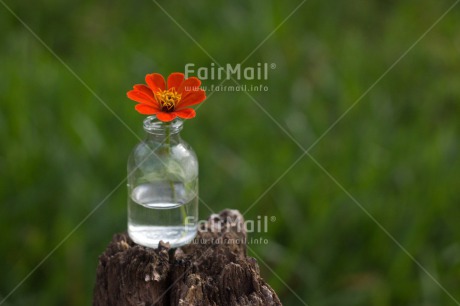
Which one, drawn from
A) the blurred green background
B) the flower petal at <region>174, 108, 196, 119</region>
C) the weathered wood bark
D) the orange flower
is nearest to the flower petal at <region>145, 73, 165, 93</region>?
the orange flower

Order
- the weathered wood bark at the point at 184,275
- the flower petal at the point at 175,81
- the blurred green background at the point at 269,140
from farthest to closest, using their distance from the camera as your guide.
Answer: the blurred green background at the point at 269,140, the flower petal at the point at 175,81, the weathered wood bark at the point at 184,275

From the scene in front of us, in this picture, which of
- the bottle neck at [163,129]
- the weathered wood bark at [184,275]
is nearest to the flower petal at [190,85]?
the bottle neck at [163,129]

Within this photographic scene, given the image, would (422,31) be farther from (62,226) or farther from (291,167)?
(62,226)

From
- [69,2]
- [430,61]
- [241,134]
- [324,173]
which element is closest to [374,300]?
[324,173]

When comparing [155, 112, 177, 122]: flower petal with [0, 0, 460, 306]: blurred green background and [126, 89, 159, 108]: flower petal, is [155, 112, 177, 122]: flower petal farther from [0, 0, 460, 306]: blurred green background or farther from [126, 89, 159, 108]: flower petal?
[0, 0, 460, 306]: blurred green background

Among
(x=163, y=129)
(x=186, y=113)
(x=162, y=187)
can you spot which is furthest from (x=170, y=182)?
(x=186, y=113)

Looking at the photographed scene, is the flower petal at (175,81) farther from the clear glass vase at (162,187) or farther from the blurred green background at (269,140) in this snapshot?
the blurred green background at (269,140)

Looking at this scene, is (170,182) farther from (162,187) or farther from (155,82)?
(155,82)
